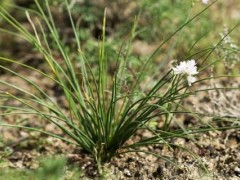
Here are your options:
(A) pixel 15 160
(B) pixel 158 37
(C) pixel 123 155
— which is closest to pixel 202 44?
(B) pixel 158 37

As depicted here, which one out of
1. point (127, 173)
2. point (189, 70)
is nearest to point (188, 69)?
point (189, 70)

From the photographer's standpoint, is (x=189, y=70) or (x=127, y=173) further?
(x=127, y=173)

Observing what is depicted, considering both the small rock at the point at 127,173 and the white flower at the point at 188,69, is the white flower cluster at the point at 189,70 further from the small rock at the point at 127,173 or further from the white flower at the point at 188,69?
the small rock at the point at 127,173

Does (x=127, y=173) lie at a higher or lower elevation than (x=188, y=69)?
lower

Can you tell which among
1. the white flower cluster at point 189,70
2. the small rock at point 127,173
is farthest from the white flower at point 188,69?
the small rock at point 127,173

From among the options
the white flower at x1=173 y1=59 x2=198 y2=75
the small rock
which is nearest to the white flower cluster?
the white flower at x1=173 y1=59 x2=198 y2=75

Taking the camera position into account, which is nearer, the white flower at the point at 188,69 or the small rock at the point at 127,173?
the white flower at the point at 188,69

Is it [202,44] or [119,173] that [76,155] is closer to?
[119,173]

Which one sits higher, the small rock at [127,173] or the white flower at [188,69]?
the white flower at [188,69]

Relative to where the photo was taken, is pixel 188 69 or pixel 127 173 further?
pixel 127 173

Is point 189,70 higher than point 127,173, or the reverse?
point 189,70

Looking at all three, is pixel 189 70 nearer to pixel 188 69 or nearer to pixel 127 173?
pixel 188 69
